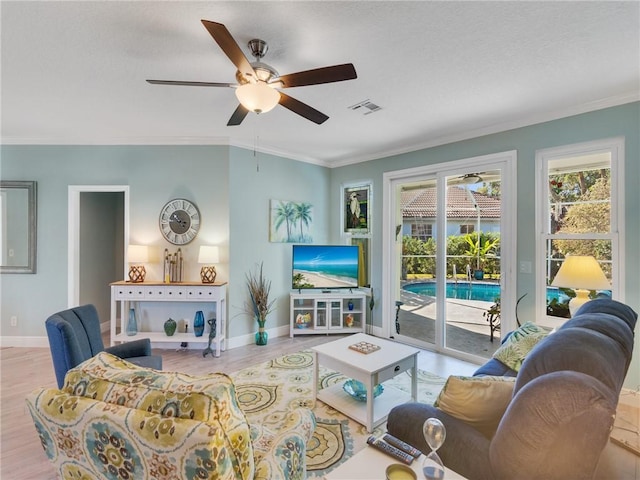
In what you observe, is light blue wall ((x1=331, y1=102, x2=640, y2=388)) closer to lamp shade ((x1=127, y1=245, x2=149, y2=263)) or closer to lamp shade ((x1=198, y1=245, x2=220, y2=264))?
lamp shade ((x1=198, y1=245, x2=220, y2=264))

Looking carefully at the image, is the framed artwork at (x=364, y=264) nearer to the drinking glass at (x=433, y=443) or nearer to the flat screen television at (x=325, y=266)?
the flat screen television at (x=325, y=266)

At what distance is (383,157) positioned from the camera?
4426 millimetres

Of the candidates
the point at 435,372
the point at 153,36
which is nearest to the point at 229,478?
the point at 153,36

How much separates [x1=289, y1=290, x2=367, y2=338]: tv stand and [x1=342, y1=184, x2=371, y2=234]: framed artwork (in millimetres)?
1040

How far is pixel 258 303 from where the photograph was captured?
4039mm

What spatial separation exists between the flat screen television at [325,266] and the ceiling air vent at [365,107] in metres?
2.08

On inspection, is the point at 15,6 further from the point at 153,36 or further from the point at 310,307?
the point at 310,307

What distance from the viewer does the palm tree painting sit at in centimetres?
436

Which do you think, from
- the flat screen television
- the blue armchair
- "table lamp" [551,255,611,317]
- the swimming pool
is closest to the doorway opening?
the blue armchair

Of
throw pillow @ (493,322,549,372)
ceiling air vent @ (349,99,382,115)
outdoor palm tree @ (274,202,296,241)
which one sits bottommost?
throw pillow @ (493,322,549,372)

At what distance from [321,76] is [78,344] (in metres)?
2.26

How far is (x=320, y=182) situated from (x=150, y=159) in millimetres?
2467

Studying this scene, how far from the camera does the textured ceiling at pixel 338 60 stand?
5.50ft

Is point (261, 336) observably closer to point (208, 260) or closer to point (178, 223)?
point (208, 260)
